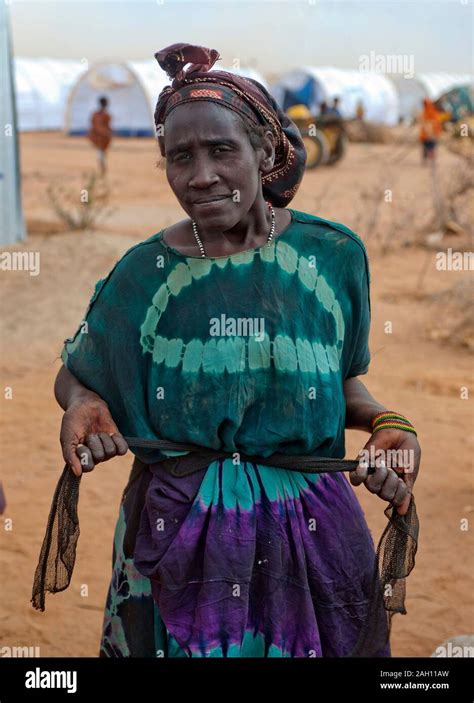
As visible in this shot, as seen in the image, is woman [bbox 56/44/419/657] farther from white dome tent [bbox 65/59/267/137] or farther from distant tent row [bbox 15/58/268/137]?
distant tent row [bbox 15/58/268/137]

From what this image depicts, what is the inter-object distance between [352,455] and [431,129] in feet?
44.3

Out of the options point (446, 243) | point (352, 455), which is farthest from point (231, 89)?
point (446, 243)

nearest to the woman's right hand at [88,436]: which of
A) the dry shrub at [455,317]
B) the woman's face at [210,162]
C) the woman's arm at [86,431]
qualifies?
the woman's arm at [86,431]

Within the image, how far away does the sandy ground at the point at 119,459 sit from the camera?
11.7 feet

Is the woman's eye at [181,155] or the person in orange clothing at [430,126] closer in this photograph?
the woman's eye at [181,155]

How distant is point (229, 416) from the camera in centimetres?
171

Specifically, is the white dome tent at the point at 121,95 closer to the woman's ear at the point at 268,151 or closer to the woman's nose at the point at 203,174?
the woman's ear at the point at 268,151

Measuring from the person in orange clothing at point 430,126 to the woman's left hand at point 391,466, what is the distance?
1614 centimetres

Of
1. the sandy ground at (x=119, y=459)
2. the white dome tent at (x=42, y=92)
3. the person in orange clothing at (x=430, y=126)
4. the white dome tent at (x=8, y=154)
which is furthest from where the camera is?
the white dome tent at (x=42, y=92)

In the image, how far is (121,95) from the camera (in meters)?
24.9

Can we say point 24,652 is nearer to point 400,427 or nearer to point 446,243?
point 400,427

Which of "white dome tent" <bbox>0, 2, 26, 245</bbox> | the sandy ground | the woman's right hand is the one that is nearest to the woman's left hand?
the woman's right hand

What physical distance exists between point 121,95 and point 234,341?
962 inches

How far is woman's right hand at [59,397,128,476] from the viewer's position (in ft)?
5.53
